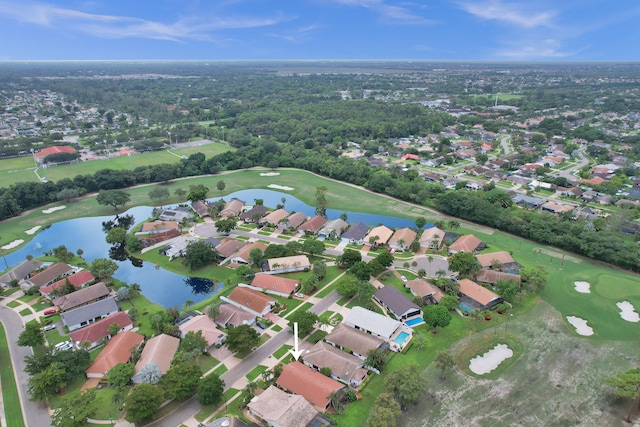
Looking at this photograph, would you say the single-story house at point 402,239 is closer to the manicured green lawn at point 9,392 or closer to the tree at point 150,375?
the tree at point 150,375

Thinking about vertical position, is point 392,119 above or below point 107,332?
above

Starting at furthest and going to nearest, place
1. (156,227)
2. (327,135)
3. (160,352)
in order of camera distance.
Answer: (327,135), (156,227), (160,352)

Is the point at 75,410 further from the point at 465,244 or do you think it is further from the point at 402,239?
the point at 465,244

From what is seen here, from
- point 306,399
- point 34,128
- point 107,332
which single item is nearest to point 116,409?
point 107,332

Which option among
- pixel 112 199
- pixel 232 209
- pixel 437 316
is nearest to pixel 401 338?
pixel 437 316

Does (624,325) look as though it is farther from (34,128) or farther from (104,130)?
(34,128)

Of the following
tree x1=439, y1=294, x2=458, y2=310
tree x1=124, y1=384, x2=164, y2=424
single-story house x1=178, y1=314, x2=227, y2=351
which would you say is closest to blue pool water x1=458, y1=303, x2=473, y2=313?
tree x1=439, y1=294, x2=458, y2=310

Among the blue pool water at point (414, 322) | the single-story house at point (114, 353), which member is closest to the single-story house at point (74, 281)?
the single-story house at point (114, 353)
